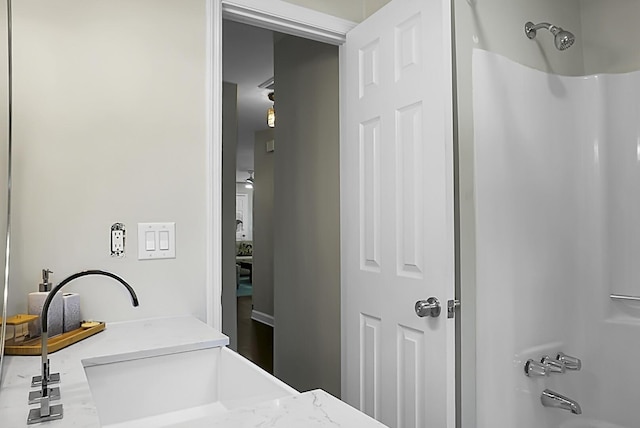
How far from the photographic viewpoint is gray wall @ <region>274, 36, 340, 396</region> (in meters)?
2.50

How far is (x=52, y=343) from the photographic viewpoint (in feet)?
3.95

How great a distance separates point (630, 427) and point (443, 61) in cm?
189

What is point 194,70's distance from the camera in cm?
173

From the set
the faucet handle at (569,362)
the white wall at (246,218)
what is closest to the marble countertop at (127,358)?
the faucet handle at (569,362)

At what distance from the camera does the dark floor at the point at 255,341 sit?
445 centimetres

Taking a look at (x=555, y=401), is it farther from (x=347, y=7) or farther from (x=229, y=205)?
(x=229, y=205)

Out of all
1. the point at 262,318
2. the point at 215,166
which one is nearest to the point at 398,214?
the point at 215,166

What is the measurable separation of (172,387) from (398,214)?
992 millimetres

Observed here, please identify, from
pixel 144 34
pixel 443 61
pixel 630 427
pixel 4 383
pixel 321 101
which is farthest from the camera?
pixel 321 101

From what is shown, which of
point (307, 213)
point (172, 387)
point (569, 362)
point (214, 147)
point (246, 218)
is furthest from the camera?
point (246, 218)

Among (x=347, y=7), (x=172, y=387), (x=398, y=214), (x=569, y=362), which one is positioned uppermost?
(x=347, y=7)

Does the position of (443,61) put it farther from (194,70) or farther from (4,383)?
(4,383)

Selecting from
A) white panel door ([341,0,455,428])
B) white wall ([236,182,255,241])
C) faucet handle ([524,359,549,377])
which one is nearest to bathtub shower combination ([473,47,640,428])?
faucet handle ([524,359,549,377])

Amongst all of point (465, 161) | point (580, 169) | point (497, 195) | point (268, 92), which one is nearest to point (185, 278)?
point (465, 161)
